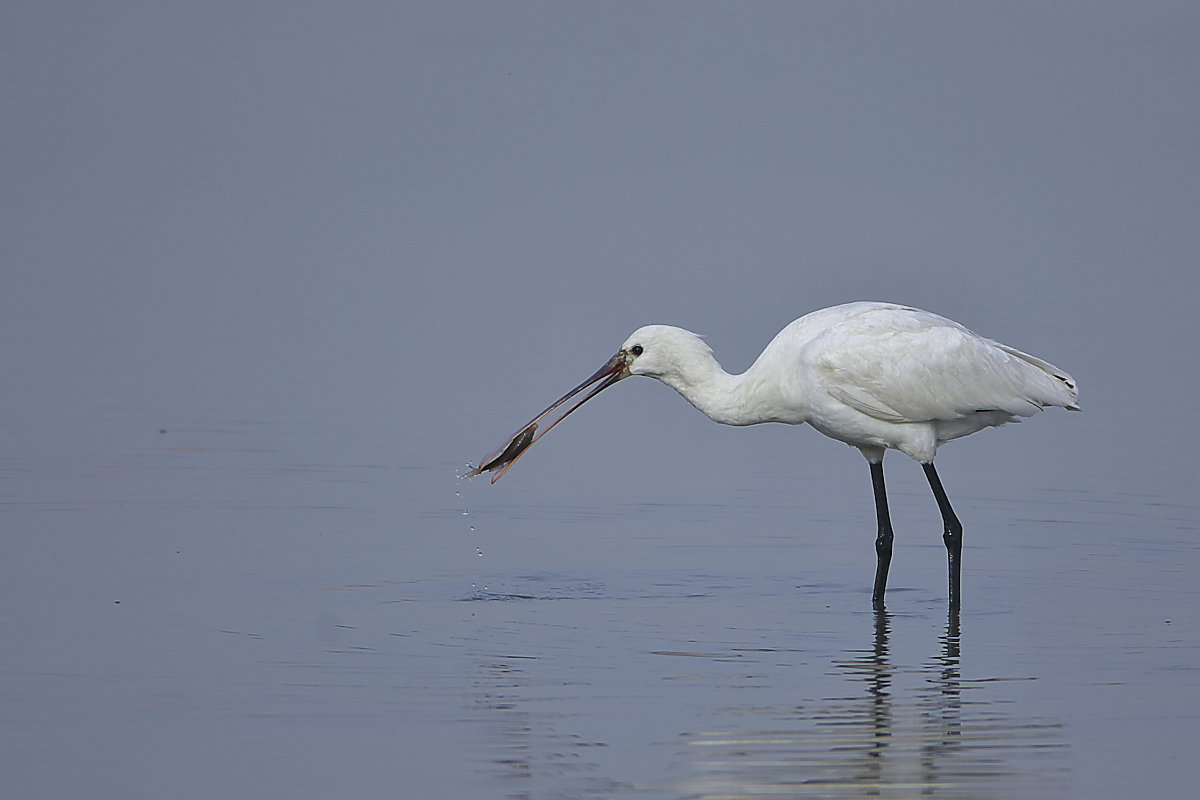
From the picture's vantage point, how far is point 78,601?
1126cm

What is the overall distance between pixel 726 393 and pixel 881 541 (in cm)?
131

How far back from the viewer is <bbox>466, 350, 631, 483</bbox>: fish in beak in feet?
42.7

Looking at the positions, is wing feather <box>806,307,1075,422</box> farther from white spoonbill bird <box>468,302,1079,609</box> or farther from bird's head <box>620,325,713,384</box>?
bird's head <box>620,325,713,384</box>

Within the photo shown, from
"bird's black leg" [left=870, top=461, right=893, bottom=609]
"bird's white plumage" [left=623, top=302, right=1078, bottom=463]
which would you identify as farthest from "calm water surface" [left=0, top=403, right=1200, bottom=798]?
"bird's white plumage" [left=623, top=302, right=1078, bottom=463]

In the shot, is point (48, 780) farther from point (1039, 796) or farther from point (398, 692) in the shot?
point (1039, 796)

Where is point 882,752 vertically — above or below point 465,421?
below

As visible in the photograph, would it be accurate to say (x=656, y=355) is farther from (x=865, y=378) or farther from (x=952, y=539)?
(x=952, y=539)

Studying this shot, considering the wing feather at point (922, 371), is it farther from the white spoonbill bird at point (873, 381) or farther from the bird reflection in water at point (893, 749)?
the bird reflection in water at point (893, 749)

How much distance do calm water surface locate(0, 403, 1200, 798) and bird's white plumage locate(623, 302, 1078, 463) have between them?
100cm

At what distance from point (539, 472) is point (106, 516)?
3581mm

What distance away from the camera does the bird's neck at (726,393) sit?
12.7 meters

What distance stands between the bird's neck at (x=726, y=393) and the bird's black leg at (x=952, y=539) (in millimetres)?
1054

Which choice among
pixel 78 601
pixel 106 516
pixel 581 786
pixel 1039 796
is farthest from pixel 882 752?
pixel 106 516

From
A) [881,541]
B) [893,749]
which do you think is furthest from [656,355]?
[893,749]
